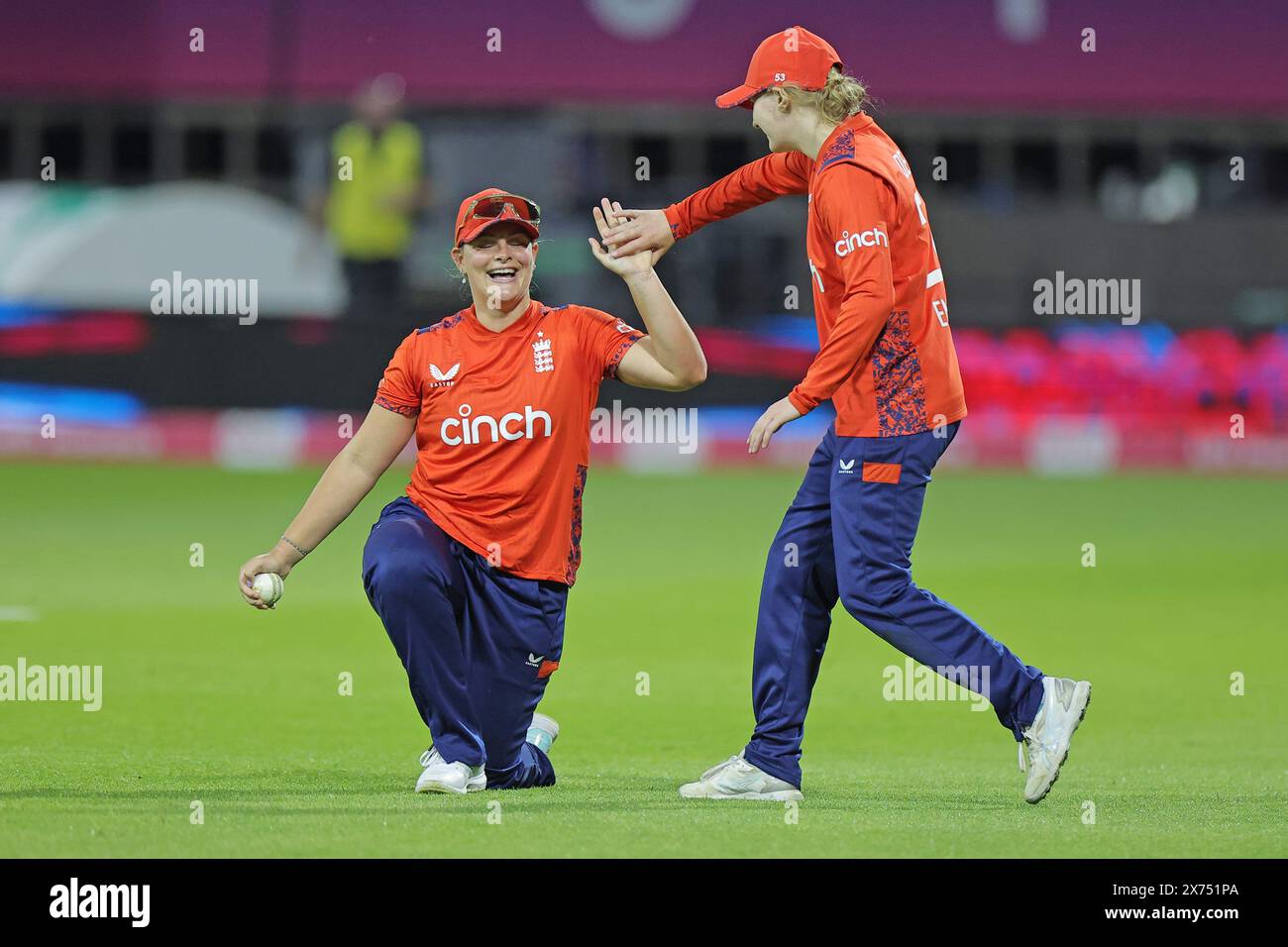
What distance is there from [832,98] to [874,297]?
0.73 meters

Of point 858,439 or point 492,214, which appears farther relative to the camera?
point 492,214

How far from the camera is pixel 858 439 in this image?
6.32 meters

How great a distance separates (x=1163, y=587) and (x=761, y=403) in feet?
22.4

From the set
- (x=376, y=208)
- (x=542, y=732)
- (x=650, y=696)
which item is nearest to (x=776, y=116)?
(x=542, y=732)

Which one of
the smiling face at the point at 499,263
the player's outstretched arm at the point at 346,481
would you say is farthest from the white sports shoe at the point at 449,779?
the smiling face at the point at 499,263

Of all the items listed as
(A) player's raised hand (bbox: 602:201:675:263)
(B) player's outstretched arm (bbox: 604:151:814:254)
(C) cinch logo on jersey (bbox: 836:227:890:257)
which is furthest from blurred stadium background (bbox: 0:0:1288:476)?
(C) cinch logo on jersey (bbox: 836:227:890:257)

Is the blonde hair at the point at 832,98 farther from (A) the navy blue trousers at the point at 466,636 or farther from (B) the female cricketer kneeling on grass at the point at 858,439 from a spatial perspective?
(A) the navy blue trousers at the point at 466,636

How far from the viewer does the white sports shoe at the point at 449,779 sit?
6.31 m

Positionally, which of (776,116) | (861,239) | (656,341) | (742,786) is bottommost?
(742,786)

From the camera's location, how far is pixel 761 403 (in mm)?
18438

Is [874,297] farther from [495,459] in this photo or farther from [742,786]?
[742,786]

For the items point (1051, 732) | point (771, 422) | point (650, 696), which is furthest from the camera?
point (650, 696)

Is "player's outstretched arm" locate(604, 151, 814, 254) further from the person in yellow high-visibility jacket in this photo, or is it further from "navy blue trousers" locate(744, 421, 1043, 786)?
the person in yellow high-visibility jacket

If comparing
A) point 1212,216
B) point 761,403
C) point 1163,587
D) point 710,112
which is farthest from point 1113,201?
point 1163,587
